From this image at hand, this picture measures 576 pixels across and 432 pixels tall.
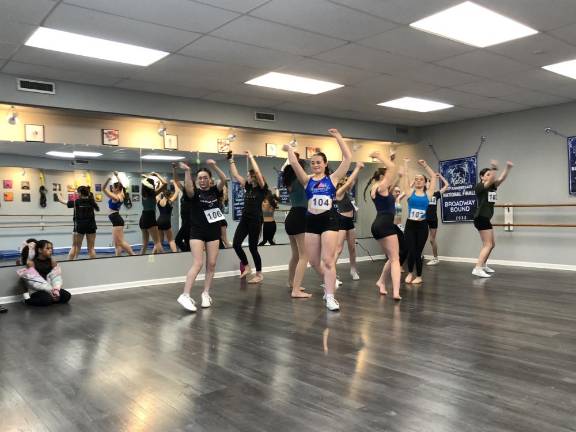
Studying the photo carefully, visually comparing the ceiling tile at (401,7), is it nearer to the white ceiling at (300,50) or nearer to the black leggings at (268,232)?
the white ceiling at (300,50)

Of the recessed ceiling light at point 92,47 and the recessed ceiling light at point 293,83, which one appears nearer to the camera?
the recessed ceiling light at point 92,47

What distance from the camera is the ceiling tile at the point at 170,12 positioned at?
11.4 ft

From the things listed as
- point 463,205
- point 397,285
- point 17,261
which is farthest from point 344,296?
point 463,205

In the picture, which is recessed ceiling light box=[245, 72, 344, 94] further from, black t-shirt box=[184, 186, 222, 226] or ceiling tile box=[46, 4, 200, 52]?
black t-shirt box=[184, 186, 222, 226]

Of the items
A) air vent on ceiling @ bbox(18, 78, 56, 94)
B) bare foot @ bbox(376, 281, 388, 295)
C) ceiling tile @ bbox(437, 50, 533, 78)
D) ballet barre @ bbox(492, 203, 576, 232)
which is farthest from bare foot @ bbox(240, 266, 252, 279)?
ballet barre @ bbox(492, 203, 576, 232)

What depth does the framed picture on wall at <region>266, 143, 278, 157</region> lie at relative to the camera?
774 cm

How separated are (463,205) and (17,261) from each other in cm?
676

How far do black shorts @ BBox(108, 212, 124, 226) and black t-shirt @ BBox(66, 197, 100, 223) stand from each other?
0.67 ft

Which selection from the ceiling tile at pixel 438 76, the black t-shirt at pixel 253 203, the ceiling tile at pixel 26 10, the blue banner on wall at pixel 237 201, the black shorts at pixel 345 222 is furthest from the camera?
the blue banner on wall at pixel 237 201

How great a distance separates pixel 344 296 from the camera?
16.5ft

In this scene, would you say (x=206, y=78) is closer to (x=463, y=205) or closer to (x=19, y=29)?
(x=19, y=29)

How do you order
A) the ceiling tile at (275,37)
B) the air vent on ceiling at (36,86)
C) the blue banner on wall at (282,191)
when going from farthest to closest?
the blue banner on wall at (282,191) < the air vent on ceiling at (36,86) < the ceiling tile at (275,37)

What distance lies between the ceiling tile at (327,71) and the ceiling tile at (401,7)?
1.28m

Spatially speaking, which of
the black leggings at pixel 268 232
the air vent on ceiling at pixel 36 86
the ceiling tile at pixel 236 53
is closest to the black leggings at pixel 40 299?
the air vent on ceiling at pixel 36 86
